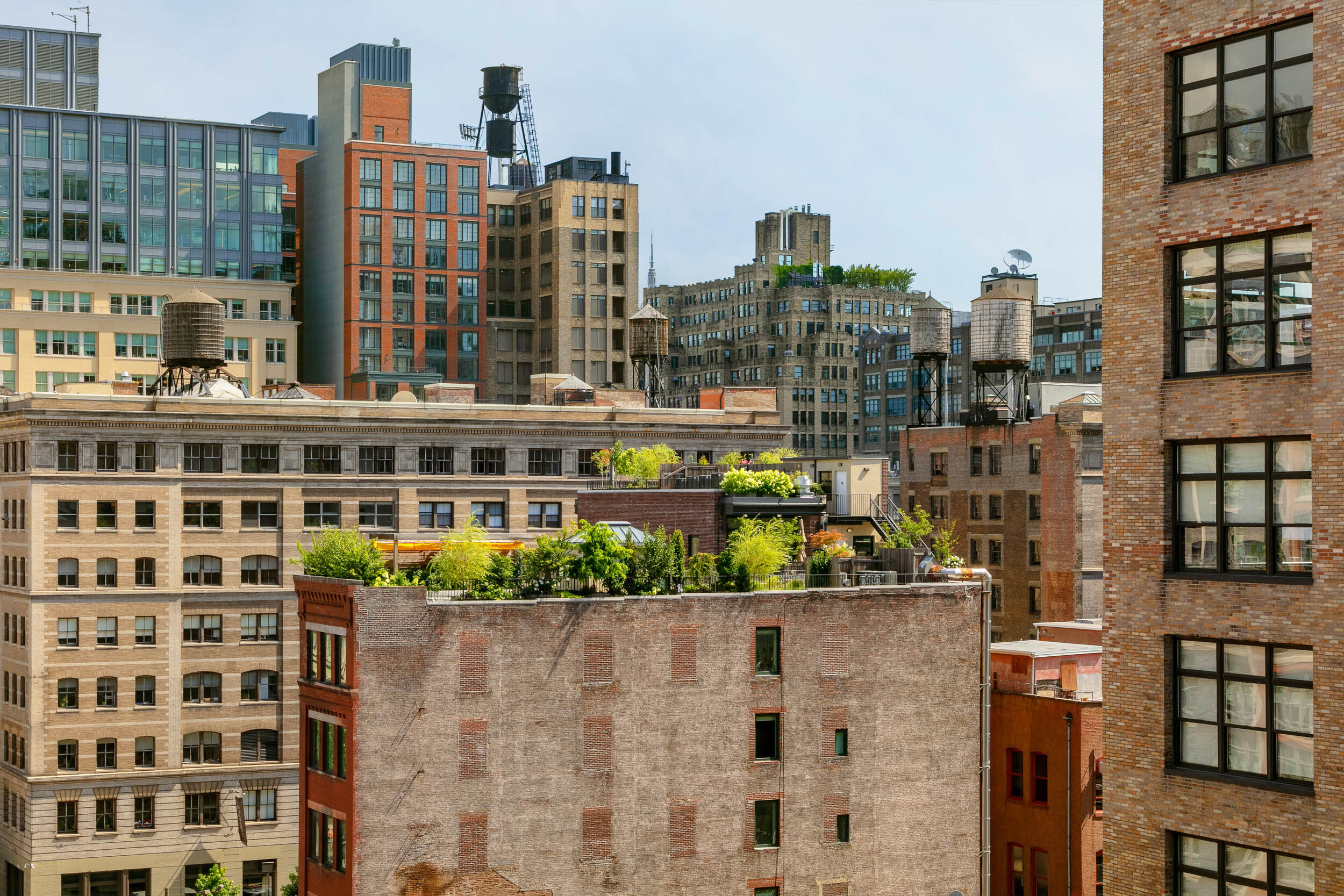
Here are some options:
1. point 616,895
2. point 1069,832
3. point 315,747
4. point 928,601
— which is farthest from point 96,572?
point 1069,832

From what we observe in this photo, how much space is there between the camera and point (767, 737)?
197 ft

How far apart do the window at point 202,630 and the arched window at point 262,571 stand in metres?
2.87

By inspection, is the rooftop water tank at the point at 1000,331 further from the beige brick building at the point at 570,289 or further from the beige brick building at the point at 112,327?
the beige brick building at the point at 112,327

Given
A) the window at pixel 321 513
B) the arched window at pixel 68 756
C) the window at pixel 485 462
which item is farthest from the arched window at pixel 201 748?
the window at pixel 485 462

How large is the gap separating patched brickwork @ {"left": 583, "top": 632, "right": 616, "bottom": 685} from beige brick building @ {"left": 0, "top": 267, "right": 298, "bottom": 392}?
266ft

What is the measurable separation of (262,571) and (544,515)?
16583mm

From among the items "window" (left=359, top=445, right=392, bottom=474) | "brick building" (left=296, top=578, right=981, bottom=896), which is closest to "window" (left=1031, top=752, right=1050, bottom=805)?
"brick building" (left=296, top=578, right=981, bottom=896)

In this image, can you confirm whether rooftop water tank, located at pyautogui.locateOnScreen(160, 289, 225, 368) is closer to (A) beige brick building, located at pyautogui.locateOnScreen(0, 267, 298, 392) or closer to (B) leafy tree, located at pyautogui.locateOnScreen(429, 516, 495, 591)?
(A) beige brick building, located at pyautogui.locateOnScreen(0, 267, 298, 392)

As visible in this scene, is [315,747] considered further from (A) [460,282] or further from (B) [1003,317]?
(A) [460,282]

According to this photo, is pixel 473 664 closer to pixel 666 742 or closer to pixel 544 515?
pixel 666 742

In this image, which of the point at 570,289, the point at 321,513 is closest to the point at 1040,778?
the point at 321,513

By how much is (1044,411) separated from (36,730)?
64722mm

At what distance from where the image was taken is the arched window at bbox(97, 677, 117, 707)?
88500 millimetres

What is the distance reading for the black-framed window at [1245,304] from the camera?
1134 inches
